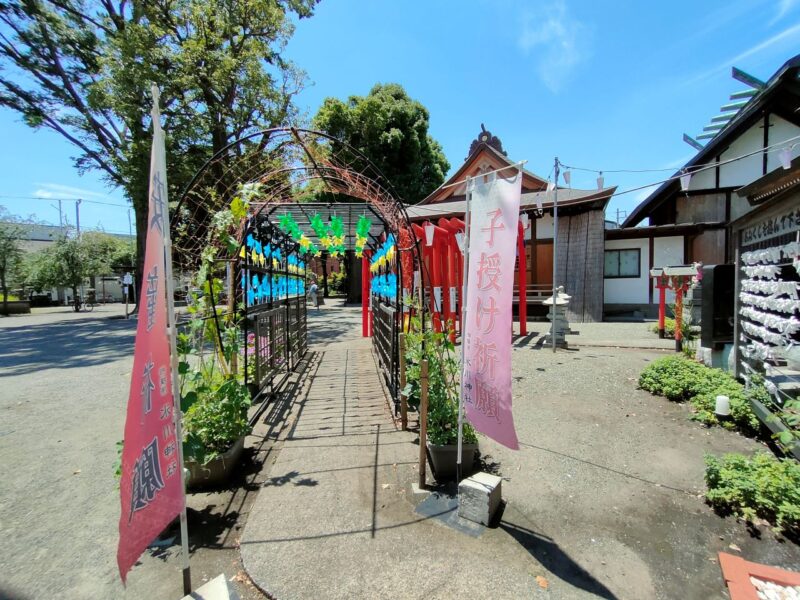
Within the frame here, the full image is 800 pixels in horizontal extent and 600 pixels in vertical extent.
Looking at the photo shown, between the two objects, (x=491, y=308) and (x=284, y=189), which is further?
(x=284, y=189)

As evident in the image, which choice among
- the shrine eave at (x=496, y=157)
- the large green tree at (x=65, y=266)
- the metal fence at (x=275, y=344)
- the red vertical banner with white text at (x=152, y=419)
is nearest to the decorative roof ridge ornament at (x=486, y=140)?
the shrine eave at (x=496, y=157)

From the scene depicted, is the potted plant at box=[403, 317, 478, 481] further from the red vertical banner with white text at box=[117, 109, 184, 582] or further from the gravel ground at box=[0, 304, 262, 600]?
the red vertical banner with white text at box=[117, 109, 184, 582]

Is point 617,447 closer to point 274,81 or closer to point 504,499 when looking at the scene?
point 504,499

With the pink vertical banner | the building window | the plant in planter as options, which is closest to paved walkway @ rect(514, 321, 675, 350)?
the building window

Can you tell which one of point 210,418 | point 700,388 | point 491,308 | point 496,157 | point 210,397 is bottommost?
point 700,388

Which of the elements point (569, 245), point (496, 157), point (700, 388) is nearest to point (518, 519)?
point (700, 388)

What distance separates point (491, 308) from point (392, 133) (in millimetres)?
21382

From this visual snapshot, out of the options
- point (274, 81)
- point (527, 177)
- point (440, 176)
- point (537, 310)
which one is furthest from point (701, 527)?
point (440, 176)

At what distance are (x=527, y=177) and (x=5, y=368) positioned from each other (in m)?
19.1

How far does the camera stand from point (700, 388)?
18.7ft

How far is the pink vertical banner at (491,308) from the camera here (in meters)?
3.06

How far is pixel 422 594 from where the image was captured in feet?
7.97

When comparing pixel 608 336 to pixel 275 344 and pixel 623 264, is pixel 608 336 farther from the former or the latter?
pixel 275 344

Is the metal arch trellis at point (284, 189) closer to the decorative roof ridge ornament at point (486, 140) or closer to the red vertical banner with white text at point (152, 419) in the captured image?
the red vertical banner with white text at point (152, 419)
